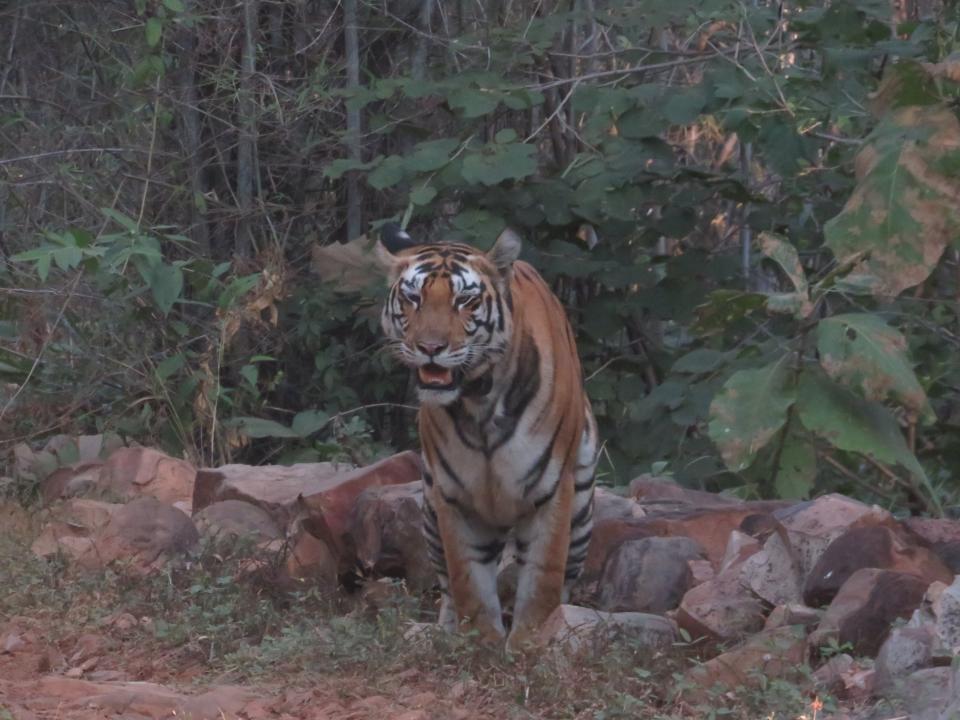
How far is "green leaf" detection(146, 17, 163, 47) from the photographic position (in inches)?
275

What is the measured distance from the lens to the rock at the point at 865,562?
4.32 m

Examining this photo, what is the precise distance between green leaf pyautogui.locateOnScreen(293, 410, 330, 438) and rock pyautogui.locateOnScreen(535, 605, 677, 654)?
315cm

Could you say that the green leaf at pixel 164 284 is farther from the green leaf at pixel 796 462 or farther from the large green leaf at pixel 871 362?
the large green leaf at pixel 871 362

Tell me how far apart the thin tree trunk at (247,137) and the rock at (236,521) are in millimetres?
2255

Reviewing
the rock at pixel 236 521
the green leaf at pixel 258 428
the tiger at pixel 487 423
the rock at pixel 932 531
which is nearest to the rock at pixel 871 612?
the rock at pixel 932 531

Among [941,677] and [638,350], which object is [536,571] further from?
[638,350]

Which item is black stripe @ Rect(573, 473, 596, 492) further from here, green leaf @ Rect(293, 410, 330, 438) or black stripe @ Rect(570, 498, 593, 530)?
green leaf @ Rect(293, 410, 330, 438)

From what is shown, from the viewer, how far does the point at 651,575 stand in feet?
15.5

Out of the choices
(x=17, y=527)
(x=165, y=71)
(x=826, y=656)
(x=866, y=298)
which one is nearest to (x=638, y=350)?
(x=866, y=298)

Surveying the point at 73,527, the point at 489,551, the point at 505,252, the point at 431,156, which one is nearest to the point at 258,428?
the point at 431,156

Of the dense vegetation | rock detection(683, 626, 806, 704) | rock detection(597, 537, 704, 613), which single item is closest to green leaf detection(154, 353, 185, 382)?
the dense vegetation

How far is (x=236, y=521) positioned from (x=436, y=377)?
4.96 feet

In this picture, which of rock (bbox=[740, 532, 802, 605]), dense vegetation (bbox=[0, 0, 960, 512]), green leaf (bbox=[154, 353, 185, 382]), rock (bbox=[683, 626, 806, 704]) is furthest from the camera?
green leaf (bbox=[154, 353, 185, 382])

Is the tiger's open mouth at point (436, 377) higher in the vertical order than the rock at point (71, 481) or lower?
higher
